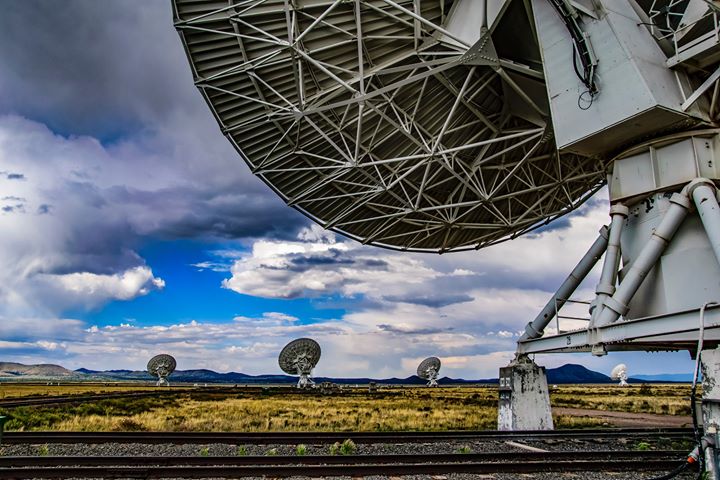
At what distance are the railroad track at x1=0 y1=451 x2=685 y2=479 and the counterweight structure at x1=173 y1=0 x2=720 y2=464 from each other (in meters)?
2.02

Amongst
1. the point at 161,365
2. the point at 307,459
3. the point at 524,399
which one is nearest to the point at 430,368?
the point at 161,365

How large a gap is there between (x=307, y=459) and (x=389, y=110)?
9.01m

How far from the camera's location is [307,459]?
29.2 ft

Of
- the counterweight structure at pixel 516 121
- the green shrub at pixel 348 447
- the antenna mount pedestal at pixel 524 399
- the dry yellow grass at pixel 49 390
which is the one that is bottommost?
the dry yellow grass at pixel 49 390

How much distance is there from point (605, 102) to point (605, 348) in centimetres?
463

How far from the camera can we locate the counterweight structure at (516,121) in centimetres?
975

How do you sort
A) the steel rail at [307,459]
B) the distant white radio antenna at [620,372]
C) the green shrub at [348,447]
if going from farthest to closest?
the distant white radio antenna at [620,372]
the green shrub at [348,447]
the steel rail at [307,459]

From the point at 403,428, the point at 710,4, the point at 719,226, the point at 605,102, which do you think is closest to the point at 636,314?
the point at 719,226

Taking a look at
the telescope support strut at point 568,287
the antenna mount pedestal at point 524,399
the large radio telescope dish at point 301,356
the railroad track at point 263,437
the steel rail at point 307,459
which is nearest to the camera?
the steel rail at point 307,459

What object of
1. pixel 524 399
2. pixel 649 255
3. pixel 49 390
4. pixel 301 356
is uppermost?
pixel 649 255

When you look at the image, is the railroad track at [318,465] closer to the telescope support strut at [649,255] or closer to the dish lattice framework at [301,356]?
the telescope support strut at [649,255]

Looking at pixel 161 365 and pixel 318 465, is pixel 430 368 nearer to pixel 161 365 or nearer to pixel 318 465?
pixel 161 365

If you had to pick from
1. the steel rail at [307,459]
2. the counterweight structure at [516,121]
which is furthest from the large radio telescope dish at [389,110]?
the steel rail at [307,459]

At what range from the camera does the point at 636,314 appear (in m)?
10.8
